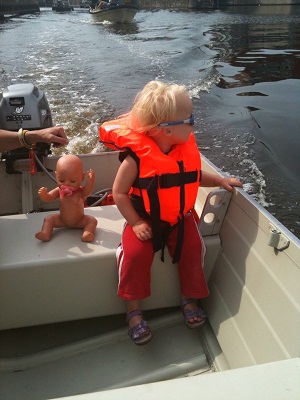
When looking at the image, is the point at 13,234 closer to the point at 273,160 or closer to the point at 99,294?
the point at 99,294

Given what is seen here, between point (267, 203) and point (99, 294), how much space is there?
2.93 metres

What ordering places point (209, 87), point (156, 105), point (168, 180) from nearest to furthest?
point (156, 105) → point (168, 180) → point (209, 87)

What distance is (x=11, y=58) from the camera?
41.6ft

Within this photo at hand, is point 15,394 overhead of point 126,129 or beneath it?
beneath

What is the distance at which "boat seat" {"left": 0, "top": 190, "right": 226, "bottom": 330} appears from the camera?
1718 millimetres

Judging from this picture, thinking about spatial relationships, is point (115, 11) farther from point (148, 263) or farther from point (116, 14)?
point (148, 263)

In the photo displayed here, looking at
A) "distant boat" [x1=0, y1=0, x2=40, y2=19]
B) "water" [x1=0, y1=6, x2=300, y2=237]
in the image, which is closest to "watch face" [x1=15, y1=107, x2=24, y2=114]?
"water" [x1=0, y1=6, x2=300, y2=237]

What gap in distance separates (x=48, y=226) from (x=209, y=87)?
8.08 meters

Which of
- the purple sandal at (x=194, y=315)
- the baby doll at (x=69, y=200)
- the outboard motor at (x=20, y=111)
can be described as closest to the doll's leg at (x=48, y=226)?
the baby doll at (x=69, y=200)

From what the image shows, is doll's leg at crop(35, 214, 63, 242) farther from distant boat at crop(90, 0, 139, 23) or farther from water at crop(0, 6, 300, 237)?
distant boat at crop(90, 0, 139, 23)

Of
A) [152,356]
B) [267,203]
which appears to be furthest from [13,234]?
[267,203]

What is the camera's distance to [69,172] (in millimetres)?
1887

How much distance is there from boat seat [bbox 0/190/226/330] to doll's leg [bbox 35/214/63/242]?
0.09 feet

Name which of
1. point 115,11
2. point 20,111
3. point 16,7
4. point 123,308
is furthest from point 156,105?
point 16,7
